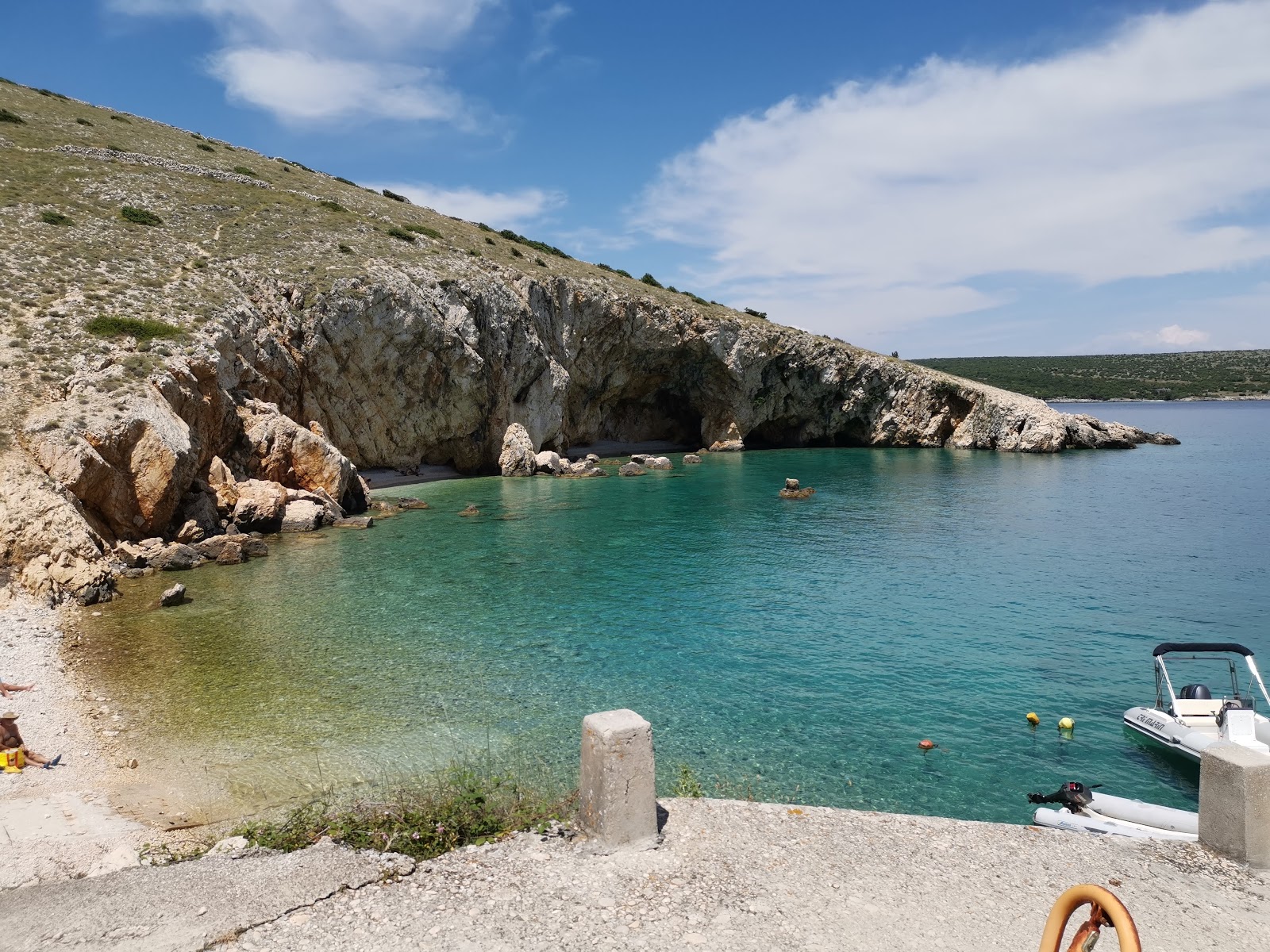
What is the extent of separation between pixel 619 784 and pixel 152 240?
50009 mm

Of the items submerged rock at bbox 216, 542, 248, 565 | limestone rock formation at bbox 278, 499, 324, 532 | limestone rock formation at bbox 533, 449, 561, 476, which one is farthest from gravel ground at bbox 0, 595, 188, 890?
limestone rock formation at bbox 533, 449, 561, 476

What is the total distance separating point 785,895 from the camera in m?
7.43

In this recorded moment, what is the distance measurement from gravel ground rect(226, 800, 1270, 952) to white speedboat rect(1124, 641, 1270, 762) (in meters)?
6.11

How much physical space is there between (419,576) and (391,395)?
29.9 m

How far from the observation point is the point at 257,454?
3825cm

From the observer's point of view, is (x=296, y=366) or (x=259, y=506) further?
(x=296, y=366)

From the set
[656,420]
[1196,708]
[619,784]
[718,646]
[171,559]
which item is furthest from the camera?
[656,420]

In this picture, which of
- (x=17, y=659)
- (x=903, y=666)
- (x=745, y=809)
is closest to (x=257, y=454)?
(x=17, y=659)

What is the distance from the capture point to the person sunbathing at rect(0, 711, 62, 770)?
12.1 meters

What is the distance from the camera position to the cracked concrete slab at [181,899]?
6.67 m

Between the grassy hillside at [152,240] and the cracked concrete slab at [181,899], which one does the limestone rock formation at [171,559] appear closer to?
the grassy hillside at [152,240]

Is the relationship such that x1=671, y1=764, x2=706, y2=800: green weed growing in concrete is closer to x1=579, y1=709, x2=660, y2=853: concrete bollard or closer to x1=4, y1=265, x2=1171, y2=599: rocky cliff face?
x1=579, y1=709, x2=660, y2=853: concrete bollard

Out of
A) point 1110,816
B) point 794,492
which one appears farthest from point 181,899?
point 794,492

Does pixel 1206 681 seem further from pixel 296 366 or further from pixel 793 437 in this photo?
pixel 793 437
